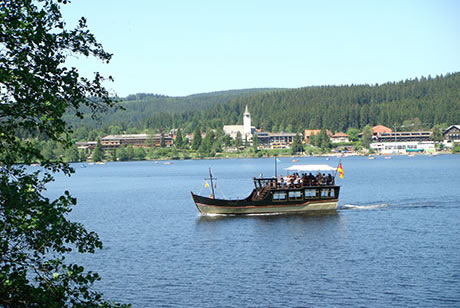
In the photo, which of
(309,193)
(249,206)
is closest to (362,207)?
(309,193)

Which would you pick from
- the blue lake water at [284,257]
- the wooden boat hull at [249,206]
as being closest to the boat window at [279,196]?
the wooden boat hull at [249,206]

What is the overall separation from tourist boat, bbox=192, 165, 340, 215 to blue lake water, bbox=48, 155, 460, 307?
1403 mm

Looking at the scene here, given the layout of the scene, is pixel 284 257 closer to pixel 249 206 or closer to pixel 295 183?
pixel 249 206

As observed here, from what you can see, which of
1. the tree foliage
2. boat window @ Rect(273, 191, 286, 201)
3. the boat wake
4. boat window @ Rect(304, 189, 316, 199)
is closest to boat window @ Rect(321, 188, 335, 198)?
boat window @ Rect(304, 189, 316, 199)

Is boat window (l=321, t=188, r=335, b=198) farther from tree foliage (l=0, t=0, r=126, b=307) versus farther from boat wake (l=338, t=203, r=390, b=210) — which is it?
tree foliage (l=0, t=0, r=126, b=307)

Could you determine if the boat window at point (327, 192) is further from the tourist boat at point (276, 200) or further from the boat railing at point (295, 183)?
the boat railing at point (295, 183)

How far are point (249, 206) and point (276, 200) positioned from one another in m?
2.87

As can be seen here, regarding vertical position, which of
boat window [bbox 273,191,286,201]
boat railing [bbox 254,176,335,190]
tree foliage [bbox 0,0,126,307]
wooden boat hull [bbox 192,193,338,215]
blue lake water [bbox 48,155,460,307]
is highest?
tree foliage [bbox 0,0,126,307]

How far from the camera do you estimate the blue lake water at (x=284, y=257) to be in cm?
3359

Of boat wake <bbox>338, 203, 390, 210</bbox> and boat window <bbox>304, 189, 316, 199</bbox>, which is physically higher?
boat window <bbox>304, 189, 316, 199</bbox>

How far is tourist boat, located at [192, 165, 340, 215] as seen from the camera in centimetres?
6507

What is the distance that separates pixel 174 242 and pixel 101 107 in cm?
3676

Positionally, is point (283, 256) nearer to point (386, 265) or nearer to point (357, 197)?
point (386, 265)

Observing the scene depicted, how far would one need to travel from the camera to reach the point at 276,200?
65.6 meters
